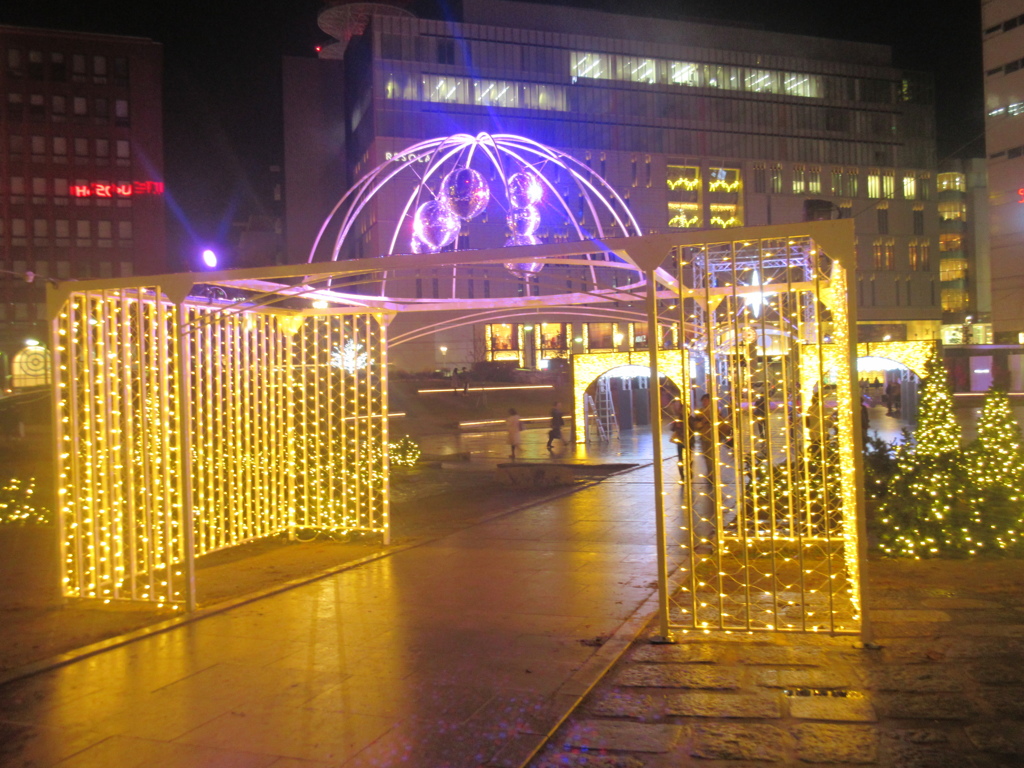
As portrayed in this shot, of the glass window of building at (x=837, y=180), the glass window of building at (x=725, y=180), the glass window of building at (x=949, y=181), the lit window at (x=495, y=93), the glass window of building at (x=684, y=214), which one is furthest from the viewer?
the glass window of building at (x=949, y=181)

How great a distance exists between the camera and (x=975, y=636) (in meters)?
5.66

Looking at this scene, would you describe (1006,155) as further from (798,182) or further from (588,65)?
(588,65)

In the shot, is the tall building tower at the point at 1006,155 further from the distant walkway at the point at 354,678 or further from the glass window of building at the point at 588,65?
the distant walkway at the point at 354,678

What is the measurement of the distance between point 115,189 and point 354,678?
6515 centimetres

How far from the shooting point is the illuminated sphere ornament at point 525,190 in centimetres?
910

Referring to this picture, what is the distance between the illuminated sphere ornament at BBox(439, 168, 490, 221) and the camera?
8766 mm

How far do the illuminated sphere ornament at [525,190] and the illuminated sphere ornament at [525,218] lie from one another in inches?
2.6

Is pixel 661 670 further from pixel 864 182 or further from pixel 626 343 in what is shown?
pixel 864 182

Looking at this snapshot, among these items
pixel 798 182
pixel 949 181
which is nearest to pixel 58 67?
pixel 798 182

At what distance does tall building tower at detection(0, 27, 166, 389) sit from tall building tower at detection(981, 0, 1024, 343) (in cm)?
5361

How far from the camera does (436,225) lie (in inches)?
353

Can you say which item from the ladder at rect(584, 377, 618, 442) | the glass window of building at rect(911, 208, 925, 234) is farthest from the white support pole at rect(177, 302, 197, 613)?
the glass window of building at rect(911, 208, 925, 234)

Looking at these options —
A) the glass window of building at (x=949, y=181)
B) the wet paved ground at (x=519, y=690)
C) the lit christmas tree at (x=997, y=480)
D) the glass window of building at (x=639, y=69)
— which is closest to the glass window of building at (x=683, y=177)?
the glass window of building at (x=639, y=69)

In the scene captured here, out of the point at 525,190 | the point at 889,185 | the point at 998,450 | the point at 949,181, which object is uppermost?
the point at 949,181
